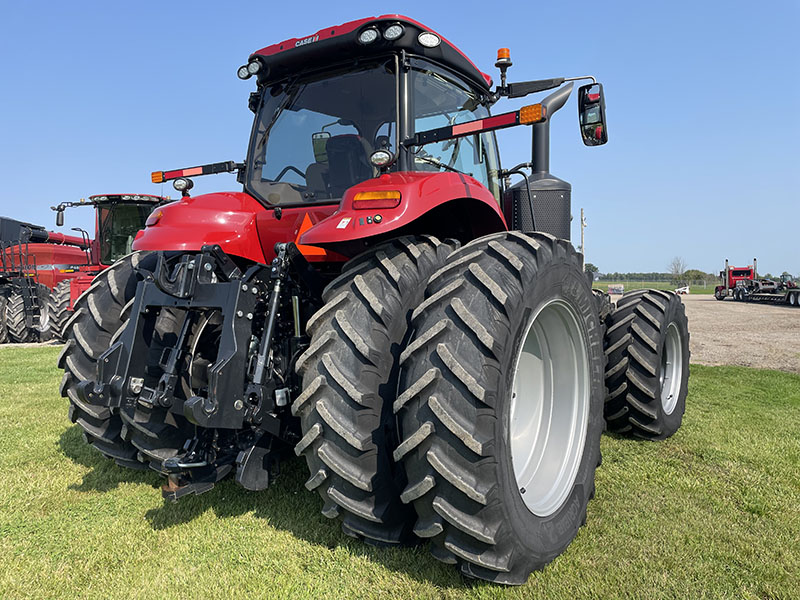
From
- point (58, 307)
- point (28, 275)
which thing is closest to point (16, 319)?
point (28, 275)

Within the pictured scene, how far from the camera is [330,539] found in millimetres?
2451

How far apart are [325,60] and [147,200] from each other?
985cm

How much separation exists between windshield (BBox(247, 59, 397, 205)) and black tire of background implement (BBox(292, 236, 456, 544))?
3.07ft

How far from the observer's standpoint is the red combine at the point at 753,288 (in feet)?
82.5

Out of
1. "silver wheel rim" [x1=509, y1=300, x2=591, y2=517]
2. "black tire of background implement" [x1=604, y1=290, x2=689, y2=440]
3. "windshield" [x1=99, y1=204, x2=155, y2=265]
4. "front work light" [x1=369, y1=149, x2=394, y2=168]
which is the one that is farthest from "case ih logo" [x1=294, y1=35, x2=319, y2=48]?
"windshield" [x1=99, y1=204, x2=155, y2=265]

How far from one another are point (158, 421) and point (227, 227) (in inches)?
43.1

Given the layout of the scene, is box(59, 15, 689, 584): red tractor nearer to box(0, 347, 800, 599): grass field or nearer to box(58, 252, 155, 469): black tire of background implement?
box(58, 252, 155, 469): black tire of background implement

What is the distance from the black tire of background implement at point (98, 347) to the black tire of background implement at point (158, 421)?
24 centimetres

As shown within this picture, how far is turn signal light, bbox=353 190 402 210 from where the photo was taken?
2.21 m

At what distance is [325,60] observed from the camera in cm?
302

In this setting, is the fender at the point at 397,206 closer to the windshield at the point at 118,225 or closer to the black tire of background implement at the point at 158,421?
the black tire of background implement at the point at 158,421

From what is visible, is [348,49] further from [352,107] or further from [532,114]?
[532,114]

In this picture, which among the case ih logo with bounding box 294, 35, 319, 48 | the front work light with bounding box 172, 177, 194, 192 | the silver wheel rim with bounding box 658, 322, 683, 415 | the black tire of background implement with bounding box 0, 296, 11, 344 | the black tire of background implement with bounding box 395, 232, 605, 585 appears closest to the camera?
the black tire of background implement with bounding box 395, 232, 605, 585

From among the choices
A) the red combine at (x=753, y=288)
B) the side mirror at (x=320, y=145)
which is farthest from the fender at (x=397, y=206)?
the red combine at (x=753, y=288)
